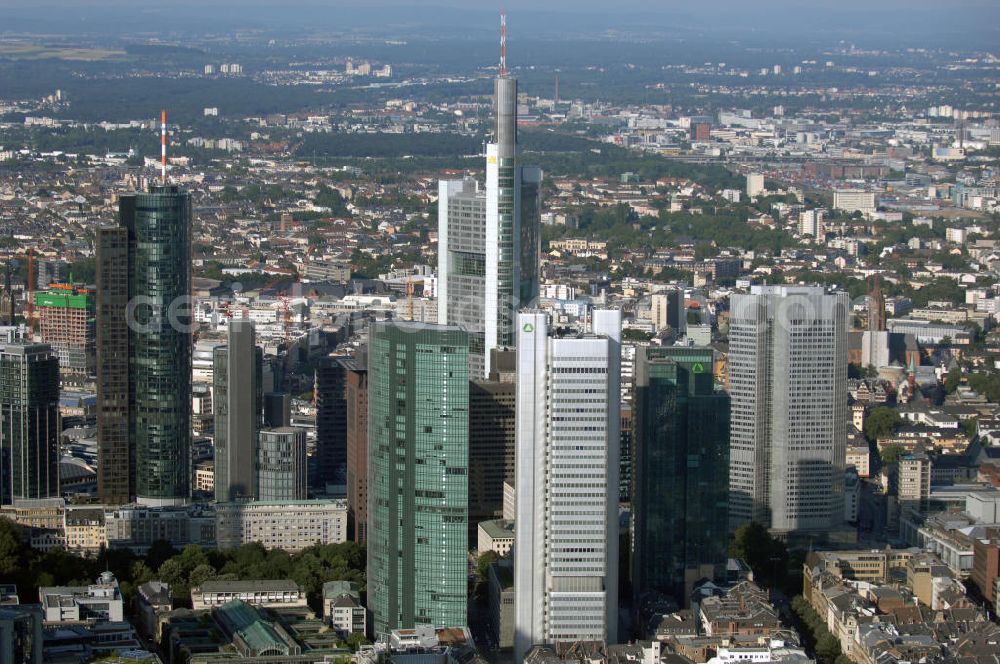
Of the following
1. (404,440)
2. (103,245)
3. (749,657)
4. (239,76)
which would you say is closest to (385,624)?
(404,440)

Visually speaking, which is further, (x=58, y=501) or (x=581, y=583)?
(x=58, y=501)

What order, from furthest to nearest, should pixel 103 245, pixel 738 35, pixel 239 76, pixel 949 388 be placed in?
pixel 738 35
pixel 239 76
pixel 949 388
pixel 103 245

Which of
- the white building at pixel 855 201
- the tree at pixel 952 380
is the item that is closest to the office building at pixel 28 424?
the tree at pixel 952 380

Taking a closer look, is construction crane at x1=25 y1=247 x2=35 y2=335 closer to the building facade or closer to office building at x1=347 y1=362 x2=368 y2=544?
the building facade

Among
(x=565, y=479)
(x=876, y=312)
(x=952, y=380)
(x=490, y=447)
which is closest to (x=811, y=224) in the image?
(x=876, y=312)

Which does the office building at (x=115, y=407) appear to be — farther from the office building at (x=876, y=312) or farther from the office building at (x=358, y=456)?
the office building at (x=876, y=312)

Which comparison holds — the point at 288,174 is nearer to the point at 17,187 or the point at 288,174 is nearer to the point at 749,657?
the point at 17,187

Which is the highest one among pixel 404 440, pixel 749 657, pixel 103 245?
pixel 103 245

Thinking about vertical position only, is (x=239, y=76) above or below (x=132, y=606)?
above
